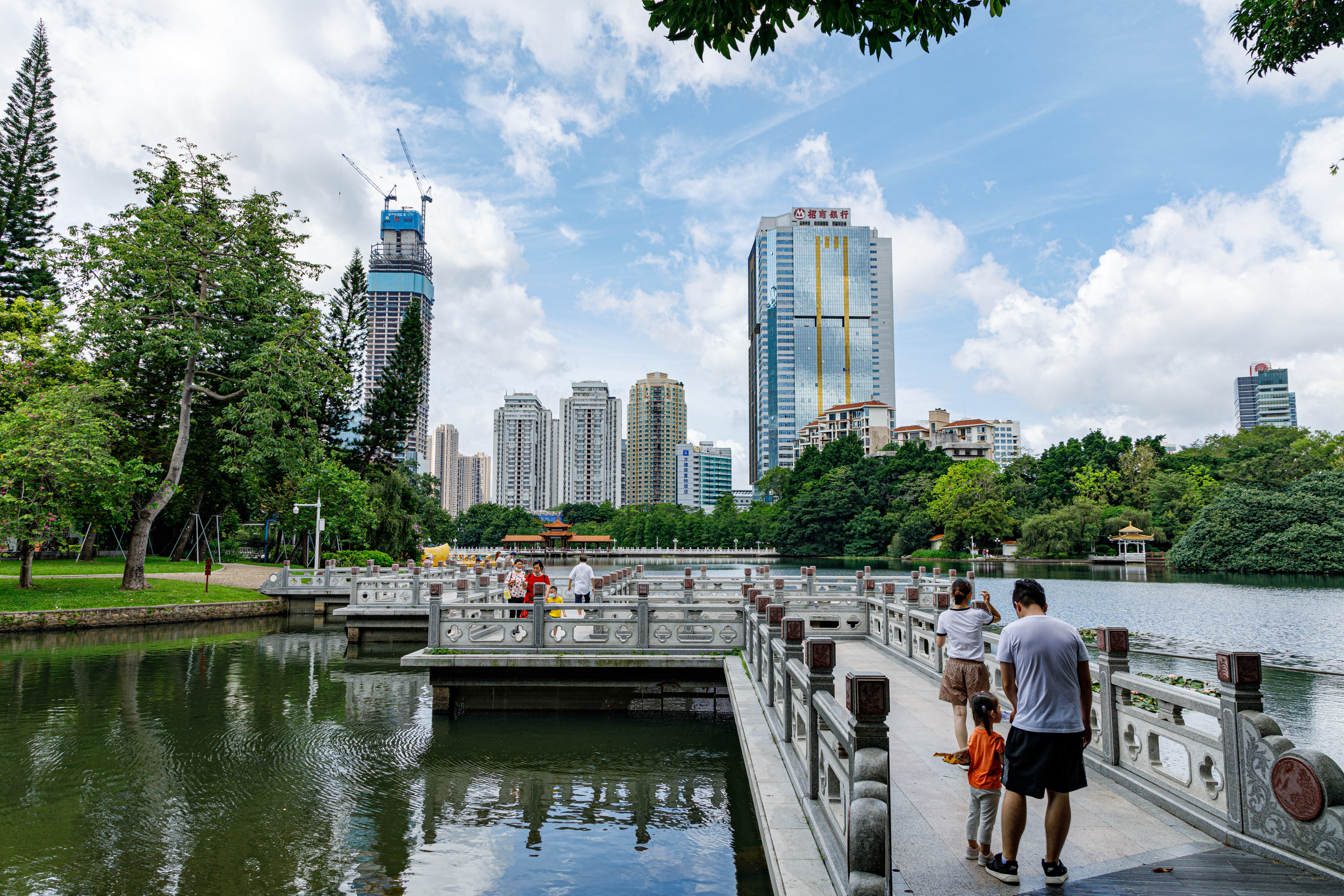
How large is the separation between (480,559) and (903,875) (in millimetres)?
32623

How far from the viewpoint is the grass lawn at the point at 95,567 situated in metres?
26.8

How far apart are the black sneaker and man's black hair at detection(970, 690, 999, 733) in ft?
2.13

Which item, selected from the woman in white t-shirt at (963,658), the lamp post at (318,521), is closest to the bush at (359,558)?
the lamp post at (318,521)

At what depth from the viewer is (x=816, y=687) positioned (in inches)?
191

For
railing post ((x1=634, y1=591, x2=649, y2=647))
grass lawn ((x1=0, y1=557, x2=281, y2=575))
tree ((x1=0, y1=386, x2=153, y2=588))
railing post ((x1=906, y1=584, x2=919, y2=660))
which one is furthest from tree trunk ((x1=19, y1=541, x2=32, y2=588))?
railing post ((x1=906, y1=584, x2=919, y2=660))

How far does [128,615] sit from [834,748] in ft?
76.4

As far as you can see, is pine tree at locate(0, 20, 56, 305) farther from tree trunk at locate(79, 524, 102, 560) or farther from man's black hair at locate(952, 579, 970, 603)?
man's black hair at locate(952, 579, 970, 603)

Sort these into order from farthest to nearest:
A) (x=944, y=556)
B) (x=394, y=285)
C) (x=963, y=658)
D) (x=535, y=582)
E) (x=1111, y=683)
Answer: (x=394, y=285), (x=944, y=556), (x=535, y=582), (x=963, y=658), (x=1111, y=683)

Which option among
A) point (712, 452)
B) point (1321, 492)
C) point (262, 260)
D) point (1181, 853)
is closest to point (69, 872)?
point (1181, 853)

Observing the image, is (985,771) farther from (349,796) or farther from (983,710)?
(349,796)

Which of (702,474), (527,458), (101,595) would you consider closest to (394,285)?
(527,458)

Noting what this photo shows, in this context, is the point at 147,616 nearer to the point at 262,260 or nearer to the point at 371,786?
the point at 262,260

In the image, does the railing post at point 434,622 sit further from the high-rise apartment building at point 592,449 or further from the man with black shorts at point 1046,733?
the high-rise apartment building at point 592,449

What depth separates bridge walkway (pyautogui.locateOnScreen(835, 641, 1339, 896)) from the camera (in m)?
3.89
